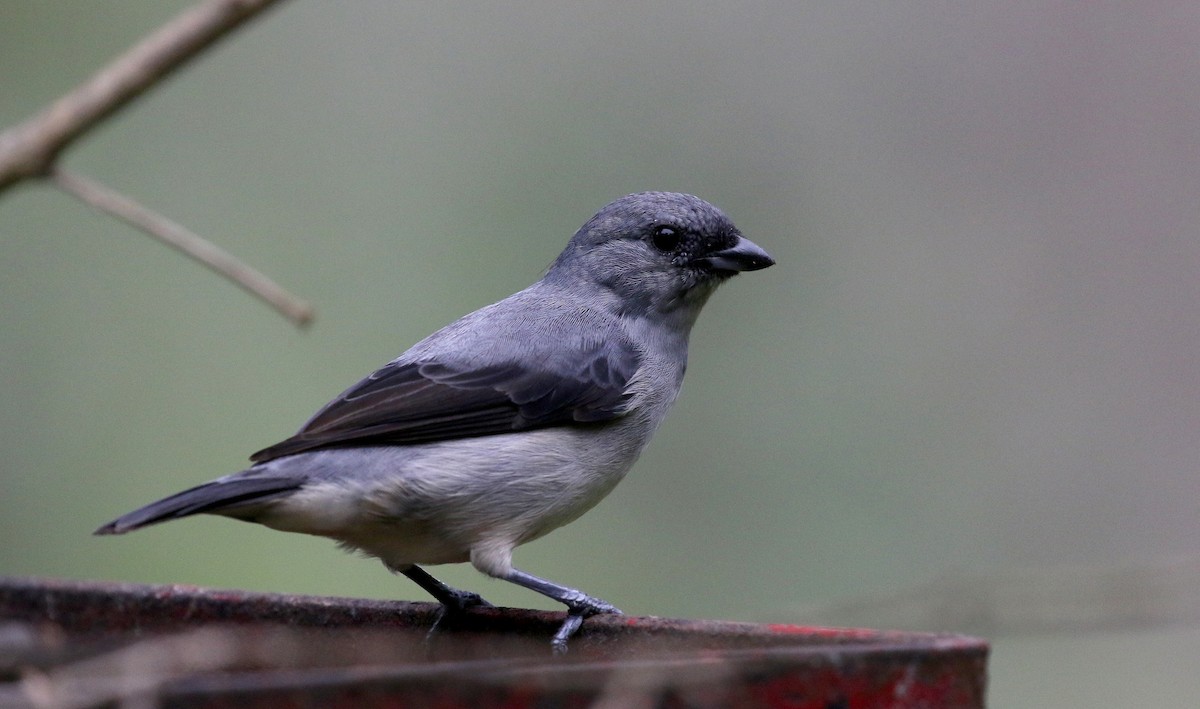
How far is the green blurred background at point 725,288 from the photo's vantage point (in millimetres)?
5492

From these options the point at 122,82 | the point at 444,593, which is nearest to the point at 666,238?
the point at 444,593

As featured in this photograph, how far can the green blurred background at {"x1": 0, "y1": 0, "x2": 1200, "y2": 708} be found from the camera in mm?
5492

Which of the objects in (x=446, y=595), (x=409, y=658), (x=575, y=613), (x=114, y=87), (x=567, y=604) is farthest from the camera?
(x=446, y=595)

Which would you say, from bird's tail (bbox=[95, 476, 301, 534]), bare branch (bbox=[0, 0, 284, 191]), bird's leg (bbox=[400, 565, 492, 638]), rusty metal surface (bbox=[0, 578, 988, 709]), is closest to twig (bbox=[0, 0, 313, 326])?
bare branch (bbox=[0, 0, 284, 191])

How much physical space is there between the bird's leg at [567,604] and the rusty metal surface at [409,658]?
5 centimetres

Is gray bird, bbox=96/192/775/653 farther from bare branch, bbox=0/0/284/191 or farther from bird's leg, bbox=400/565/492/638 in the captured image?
bare branch, bbox=0/0/284/191

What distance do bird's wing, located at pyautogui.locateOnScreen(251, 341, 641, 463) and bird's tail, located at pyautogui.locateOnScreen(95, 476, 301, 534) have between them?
175 mm

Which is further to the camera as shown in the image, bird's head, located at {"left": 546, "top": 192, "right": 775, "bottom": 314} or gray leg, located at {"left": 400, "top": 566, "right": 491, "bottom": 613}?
bird's head, located at {"left": 546, "top": 192, "right": 775, "bottom": 314}

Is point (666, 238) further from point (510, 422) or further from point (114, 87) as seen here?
point (114, 87)

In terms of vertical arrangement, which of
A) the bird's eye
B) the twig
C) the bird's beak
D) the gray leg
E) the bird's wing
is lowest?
the gray leg

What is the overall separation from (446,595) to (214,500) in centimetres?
78

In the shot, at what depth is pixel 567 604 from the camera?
3.41 metres

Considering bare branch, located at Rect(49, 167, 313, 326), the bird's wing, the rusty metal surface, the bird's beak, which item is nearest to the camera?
the rusty metal surface

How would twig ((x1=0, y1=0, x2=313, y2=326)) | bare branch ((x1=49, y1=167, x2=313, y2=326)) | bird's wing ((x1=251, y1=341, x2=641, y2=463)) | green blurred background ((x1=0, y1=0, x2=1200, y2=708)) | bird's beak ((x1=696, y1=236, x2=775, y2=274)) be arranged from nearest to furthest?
twig ((x1=0, y1=0, x2=313, y2=326)), bare branch ((x1=49, y1=167, x2=313, y2=326)), bird's wing ((x1=251, y1=341, x2=641, y2=463)), bird's beak ((x1=696, y1=236, x2=775, y2=274)), green blurred background ((x1=0, y1=0, x2=1200, y2=708))
